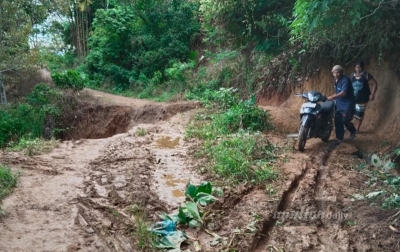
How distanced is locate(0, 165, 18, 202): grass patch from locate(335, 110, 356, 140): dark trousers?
624 centimetres

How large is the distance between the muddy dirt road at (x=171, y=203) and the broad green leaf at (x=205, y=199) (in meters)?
0.13

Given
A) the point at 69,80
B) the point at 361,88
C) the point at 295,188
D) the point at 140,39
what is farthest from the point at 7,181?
the point at 140,39

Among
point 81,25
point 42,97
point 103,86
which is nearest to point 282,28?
point 42,97

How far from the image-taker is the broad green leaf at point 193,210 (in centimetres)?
414

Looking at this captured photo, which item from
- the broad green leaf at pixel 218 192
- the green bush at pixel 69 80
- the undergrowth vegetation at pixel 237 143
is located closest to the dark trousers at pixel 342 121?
the undergrowth vegetation at pixel 237 143

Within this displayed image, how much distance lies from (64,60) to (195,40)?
9478 mm

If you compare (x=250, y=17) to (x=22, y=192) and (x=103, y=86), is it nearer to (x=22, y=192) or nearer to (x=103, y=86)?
(x=22, y=192)

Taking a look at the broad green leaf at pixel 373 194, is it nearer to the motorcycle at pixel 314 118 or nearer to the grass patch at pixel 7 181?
the motorcycle at pixel 314 118

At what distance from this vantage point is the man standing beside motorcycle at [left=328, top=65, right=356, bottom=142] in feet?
24.0

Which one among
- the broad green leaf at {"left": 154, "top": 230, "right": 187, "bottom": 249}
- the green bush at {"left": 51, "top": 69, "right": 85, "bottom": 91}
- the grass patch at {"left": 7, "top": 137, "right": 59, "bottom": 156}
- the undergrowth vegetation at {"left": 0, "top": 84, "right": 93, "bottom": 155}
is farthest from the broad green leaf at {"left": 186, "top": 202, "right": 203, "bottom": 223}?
the green bush at {"left": 51, "top": 69, "right": 85, "bottom": 91}

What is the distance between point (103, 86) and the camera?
19.1 metres

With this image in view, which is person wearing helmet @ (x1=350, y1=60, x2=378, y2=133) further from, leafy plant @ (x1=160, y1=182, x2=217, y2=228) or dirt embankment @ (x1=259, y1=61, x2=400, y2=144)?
leafy plant @ (x1=160, y1=182, x2=217, y2=228)

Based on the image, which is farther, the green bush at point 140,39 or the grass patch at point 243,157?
the green bush at point 140,39

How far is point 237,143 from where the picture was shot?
7.08 metres
